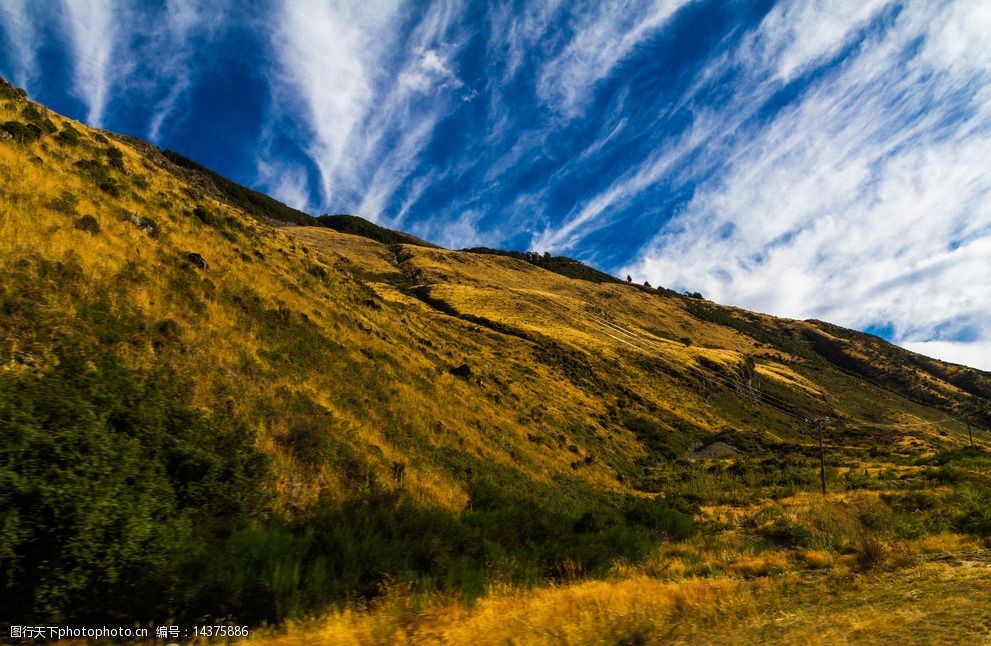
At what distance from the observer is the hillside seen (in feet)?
18.1

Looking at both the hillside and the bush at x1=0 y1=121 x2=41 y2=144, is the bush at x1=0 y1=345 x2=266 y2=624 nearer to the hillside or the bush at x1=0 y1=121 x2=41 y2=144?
the hillside

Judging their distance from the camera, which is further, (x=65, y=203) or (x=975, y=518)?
(x=975, y=518)

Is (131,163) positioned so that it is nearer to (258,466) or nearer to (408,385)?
(408,385)

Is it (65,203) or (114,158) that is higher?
(114,158)

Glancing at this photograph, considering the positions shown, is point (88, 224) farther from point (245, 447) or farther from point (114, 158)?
point (114, 158)

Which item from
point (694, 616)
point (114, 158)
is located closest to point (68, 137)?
point (114, 158)

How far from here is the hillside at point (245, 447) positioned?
5.53 meters

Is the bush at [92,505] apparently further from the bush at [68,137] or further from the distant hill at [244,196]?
the distant hill at [244,196]

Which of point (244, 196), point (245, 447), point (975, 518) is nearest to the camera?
point (245, 447)

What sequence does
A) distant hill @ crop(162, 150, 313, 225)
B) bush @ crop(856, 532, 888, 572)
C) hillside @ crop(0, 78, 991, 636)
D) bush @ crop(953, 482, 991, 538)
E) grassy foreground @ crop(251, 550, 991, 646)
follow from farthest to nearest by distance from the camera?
1. distant hill @ crop(162, 150, 313, 225)
2. bush @ crop(953, 482, 991, 538)
3. bush @ crop(856, 532, 888, 572)
4. hillside @ crop(0, 78, 991, 636)
5. grassy foreground @ crop(251, 550, 991, 646)

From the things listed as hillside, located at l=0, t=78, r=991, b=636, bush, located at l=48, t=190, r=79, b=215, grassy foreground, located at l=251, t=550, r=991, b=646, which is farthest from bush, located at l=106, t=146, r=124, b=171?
grassy foreground, located at l=251, t=550, r=991, b=646

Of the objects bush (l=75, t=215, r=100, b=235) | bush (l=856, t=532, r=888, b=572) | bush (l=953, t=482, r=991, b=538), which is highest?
bush (l=75, t=215, r=100, b=235)

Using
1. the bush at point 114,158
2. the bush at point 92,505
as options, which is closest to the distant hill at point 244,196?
the bush at point 114,158

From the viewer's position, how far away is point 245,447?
31.7 feet
